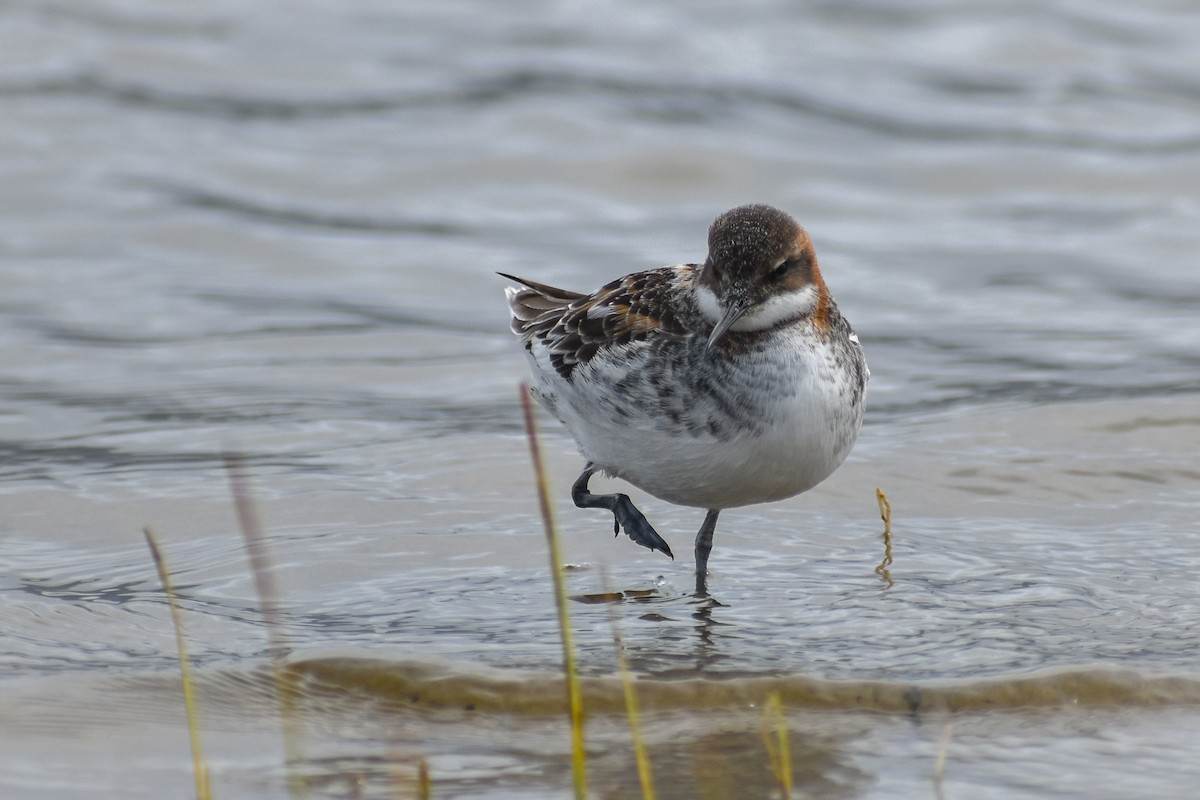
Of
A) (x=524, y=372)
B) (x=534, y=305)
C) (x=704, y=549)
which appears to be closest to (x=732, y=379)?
(x=704, y=549)

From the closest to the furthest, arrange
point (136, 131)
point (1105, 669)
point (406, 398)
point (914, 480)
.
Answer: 1. point (1105, 669)
2. point (914, 480)
3. point (406, 398)
4. point (136, 131)

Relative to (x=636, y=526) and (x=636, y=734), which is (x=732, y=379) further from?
(x=636, y=734)

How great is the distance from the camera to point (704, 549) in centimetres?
812

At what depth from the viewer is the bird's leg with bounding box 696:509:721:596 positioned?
7.99 metres

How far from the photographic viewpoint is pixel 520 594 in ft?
25.9

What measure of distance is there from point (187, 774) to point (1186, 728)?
12.0 ft

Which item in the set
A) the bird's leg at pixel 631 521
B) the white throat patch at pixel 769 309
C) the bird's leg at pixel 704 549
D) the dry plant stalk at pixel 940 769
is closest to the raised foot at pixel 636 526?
the bird's leg at pixel 631 521

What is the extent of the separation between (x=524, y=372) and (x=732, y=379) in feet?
18.5

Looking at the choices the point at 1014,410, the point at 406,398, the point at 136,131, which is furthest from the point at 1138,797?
the point at 136,131

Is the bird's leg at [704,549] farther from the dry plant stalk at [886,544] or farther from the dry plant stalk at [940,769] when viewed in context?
the dry plant stalk at [940,769]

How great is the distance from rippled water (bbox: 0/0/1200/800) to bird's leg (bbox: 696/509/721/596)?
9 cm

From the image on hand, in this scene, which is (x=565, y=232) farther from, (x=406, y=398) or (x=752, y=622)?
(x=752, y=622)

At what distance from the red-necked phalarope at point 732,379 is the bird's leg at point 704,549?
55cm

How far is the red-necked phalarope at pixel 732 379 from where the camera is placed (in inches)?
276
